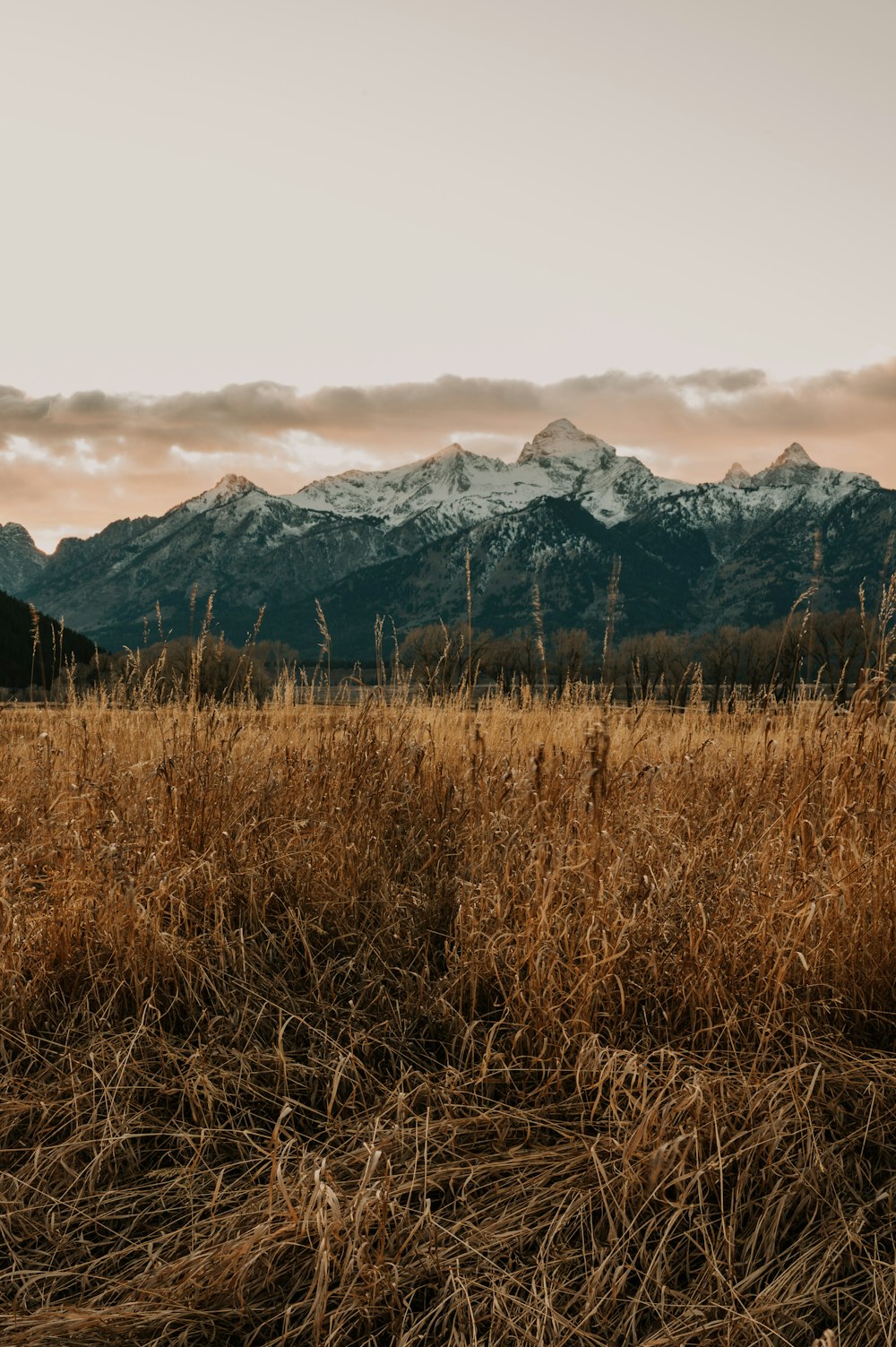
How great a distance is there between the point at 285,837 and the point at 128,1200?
1915 mm

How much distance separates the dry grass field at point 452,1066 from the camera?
1904 mm

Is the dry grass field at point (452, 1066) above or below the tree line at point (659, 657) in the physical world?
below

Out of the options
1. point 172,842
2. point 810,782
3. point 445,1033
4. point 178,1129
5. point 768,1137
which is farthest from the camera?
point 810,782

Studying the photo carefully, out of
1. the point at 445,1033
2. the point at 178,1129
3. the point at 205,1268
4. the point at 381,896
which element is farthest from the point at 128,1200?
the point at 381,896

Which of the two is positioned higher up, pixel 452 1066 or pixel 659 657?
pixel 659 657

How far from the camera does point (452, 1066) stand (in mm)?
2605

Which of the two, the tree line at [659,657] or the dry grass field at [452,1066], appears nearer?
the dry grass field at [452,1066]

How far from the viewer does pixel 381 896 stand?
3.54 metres

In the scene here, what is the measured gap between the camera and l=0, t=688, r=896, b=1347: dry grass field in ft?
6.25

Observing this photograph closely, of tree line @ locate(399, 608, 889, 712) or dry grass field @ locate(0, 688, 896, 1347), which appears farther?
tree line @ locate(399, 608, 889, 712)

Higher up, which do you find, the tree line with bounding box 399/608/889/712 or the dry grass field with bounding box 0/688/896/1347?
the tree line with bounding box 399/608/889/712

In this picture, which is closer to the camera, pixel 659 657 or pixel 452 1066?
pixel 452 1066

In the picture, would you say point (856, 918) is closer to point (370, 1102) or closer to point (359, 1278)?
point (370, 1102)

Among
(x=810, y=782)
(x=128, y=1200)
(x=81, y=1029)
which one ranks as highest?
(x=810, y=782)
